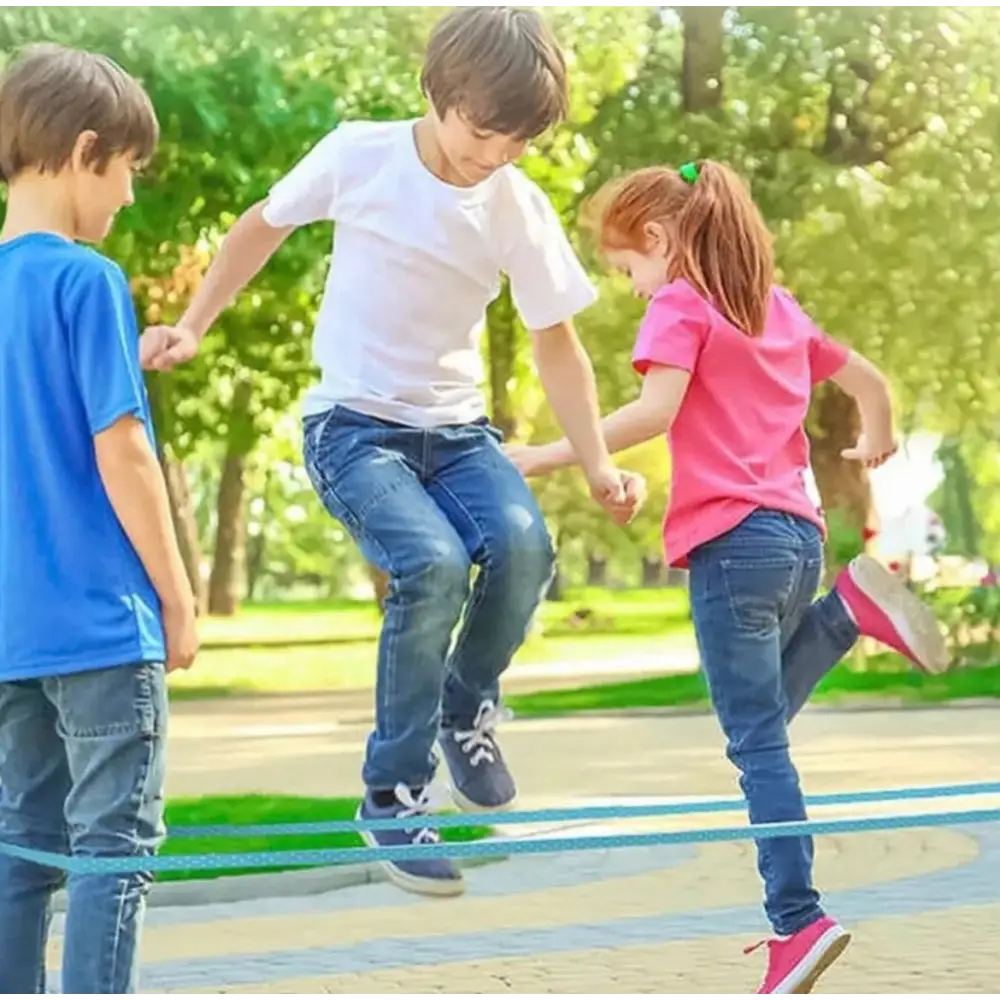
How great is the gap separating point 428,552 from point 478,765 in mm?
375

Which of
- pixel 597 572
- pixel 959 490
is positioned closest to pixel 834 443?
pixel 959 490

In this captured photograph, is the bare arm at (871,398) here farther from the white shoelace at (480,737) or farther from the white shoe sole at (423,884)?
the white shoe sole at (423,884)

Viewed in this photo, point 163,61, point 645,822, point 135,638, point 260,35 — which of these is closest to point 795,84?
point 260,35

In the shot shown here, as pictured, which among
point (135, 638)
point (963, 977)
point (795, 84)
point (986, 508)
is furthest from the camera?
point (986, 508)

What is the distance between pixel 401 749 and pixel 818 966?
637 millimetres

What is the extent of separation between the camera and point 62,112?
226 cm

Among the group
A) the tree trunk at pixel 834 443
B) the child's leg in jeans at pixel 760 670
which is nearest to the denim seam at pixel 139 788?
the child's leg in jeans at pixel 760 670

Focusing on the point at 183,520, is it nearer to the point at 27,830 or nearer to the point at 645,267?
the point at 645,267

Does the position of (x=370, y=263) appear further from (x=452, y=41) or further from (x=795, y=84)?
(x=795, y=84)

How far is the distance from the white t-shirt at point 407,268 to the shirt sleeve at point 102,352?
2.02 ft

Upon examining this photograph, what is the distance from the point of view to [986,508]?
17.8 metres

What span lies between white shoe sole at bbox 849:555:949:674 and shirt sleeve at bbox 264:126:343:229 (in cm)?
93

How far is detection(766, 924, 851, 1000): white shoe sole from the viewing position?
9.05 feet

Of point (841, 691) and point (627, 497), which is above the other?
point (627, 497)
